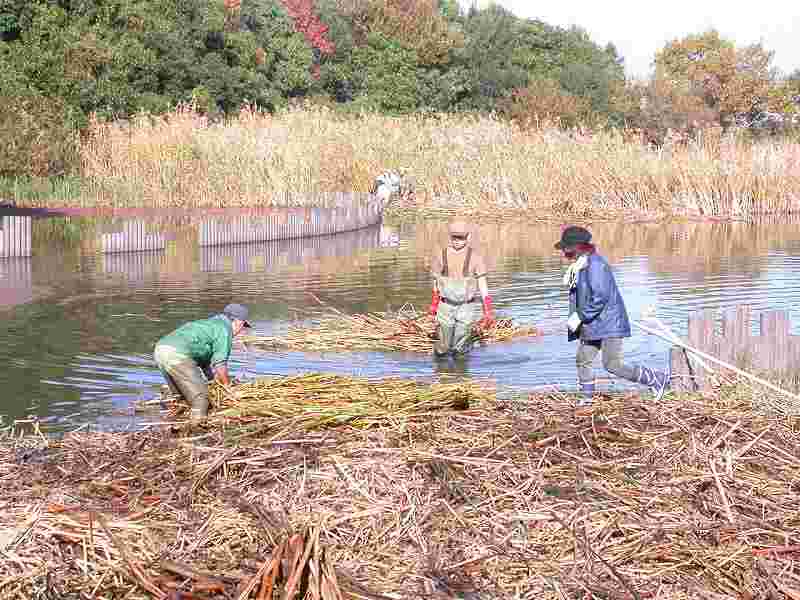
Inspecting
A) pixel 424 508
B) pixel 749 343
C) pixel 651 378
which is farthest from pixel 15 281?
pixel 424 508

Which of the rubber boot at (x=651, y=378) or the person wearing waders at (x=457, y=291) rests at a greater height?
Answer: the person wearing waders at (x=457, y=291)

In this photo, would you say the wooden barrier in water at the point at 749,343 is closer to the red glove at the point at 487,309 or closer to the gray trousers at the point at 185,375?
the red glove at the point at 487,309

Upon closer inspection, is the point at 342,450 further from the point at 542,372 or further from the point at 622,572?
the point at 542,372

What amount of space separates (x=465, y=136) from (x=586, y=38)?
110 feet

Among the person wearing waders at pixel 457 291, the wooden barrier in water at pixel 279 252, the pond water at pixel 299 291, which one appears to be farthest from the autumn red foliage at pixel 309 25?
the person wearing waders at pixel 457 291

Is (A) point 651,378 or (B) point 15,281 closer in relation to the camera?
(A) point 651,378

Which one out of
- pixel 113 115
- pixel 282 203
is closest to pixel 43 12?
pixel 113 115

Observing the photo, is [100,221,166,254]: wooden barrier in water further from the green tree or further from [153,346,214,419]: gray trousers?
the green tree

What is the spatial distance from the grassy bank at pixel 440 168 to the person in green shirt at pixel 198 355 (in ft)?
72.3

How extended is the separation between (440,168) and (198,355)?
27.6m

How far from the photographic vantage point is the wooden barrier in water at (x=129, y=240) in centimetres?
2259

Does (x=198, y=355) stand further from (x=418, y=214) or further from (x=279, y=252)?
(x=418, y=214)

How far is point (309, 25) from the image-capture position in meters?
58.5

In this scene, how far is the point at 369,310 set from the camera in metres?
15.8
